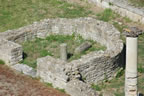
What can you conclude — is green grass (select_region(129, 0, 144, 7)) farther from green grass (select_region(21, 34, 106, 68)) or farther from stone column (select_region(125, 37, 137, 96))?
stone column (select_region(125, 37, 137, 96))

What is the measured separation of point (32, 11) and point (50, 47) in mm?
5460

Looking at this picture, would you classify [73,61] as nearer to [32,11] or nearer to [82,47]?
[82,47]

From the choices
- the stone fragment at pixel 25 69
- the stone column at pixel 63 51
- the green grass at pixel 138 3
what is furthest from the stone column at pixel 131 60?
the green grass at pixel 138 3

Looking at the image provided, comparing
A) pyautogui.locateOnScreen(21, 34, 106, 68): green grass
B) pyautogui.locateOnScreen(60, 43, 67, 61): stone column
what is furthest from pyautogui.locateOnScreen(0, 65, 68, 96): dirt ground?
pyautogui.locateOnScreen(60, 43, 67, 61): stone column

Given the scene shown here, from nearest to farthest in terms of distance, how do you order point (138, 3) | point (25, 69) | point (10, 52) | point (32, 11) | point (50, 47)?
point (25, 69)
point (10, 52)
point (50, 47)
point (138, 3)
point (32, 11)

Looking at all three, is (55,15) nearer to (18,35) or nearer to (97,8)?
(97,8)

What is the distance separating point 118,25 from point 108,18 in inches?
43.9

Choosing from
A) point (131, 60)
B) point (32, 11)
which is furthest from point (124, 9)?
point (131, 60)

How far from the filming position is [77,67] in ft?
59.3

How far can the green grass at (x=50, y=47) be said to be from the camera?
69.4ft

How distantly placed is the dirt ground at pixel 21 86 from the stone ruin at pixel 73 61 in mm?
334

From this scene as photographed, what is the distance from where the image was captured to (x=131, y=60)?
1557 centimetres

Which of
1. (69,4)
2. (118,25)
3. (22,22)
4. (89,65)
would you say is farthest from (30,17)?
(89,65)

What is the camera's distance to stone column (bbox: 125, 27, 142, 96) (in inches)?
595
